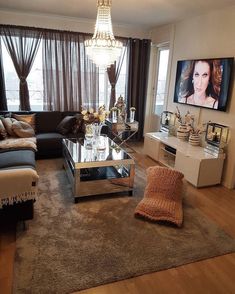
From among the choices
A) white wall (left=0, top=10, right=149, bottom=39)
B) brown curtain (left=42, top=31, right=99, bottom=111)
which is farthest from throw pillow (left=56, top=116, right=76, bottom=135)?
white wall (left=0, top=10, right=149, bottom=39)

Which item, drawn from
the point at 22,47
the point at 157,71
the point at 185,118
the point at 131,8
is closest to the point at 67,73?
the point at 22,47

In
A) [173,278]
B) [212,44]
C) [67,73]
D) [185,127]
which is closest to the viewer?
[173,278]

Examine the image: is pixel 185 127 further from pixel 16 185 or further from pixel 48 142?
pixel 16 185

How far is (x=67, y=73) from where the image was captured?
5.16m

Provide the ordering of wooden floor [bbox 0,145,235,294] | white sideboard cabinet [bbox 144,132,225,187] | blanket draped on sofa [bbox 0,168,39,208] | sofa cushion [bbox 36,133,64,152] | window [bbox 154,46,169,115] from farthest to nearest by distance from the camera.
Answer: window [bbox 154,46,169,115]
sofa cushion [bbox 36,133,64,152]
white sideboard cabinet [bbox 144,132,225,187]
blanket draped on sofa [bbox 0,168,39,208]
wooden floor [bbox 0,145,235,294]

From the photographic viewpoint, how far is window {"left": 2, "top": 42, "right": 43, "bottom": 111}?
15.9 feet

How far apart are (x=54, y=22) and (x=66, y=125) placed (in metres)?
2.08

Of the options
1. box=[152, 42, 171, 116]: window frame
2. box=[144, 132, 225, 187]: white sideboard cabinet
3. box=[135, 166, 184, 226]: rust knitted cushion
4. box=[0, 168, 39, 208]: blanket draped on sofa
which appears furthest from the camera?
box=[152, 42, 171, 116]: window frame

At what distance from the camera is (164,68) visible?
5531 mm

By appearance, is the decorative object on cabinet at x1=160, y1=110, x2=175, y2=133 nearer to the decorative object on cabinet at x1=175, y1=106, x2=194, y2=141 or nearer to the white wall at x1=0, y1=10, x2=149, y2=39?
the decorative object on cabinet at x1=175, y1=106, x2=194, y2=141

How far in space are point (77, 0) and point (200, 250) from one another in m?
3.69

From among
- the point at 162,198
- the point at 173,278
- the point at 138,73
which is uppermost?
the point at 138,73

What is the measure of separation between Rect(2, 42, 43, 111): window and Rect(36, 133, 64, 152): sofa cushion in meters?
1.11

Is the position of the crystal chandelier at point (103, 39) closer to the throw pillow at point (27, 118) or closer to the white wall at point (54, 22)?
the throw pillow at point (27, 118)
